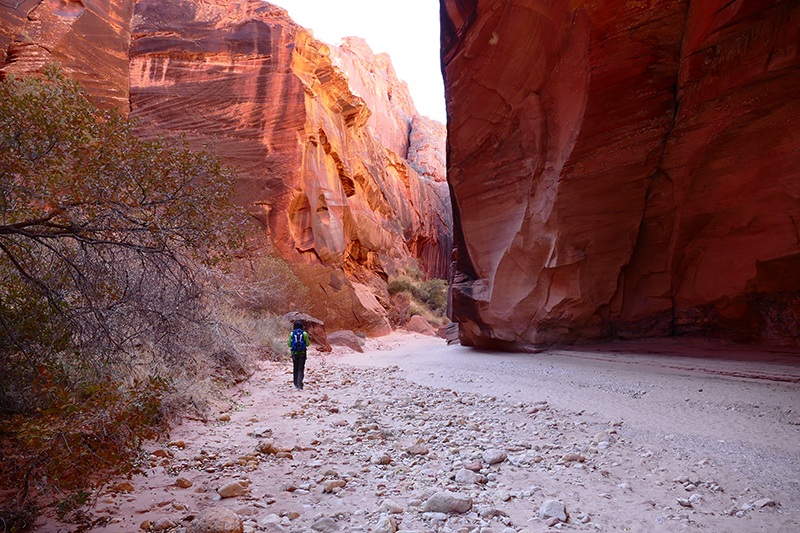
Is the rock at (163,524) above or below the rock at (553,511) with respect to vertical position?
below


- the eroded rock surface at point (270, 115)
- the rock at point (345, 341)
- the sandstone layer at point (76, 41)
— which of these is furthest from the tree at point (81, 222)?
the sandstone layer at point (76, 41)

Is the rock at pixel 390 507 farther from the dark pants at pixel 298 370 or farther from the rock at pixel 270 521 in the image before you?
the dark pants at pixel 298 370

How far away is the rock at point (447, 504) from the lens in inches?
106

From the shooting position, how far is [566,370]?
7828 mm

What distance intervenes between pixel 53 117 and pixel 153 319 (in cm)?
177

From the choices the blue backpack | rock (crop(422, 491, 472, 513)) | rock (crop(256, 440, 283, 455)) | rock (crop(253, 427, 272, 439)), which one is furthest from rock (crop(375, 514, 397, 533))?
the blue backpack

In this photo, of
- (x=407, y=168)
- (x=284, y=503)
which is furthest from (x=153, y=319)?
(x=407, y=168)

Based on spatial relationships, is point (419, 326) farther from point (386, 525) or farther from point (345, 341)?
point (386, 525)

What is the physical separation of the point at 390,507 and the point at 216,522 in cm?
112

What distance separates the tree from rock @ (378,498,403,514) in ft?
7.44

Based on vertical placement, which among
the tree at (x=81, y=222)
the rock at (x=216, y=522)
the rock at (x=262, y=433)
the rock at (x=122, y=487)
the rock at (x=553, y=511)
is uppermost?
the tree at (x=81, y=222)

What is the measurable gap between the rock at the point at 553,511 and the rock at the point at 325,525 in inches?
52.7

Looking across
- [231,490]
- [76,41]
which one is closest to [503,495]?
[231,490]

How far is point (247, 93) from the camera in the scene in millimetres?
20844
